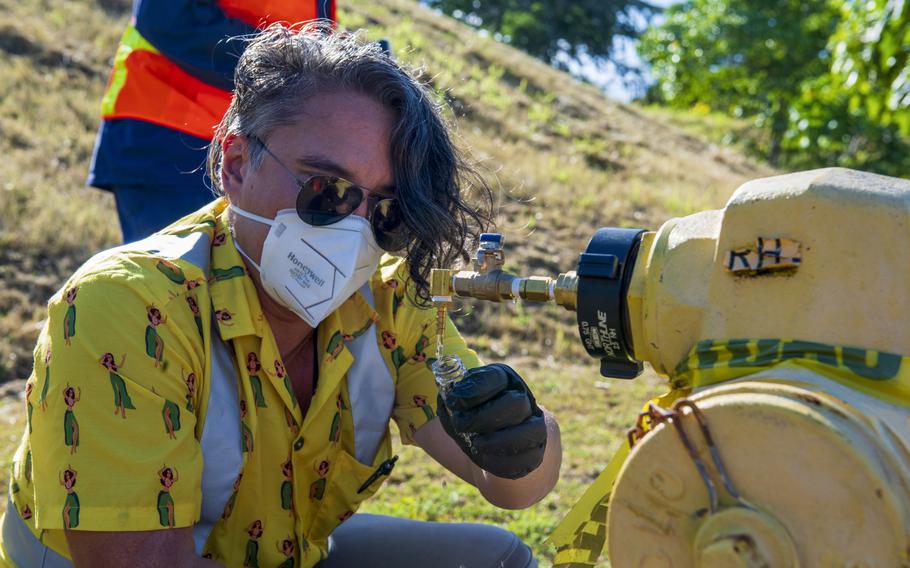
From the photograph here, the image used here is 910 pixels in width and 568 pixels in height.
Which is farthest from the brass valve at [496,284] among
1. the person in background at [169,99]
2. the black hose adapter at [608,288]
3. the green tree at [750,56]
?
the green tree at [750,56]

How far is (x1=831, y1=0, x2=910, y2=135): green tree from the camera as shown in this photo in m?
4.96

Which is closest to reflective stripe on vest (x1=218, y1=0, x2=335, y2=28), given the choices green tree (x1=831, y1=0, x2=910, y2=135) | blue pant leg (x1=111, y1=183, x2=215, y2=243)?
blue pant leg (x1=111, y1=183, x2=215, y2=243)

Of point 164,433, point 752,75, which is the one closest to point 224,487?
point 164,433

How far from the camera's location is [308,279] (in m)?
2.04

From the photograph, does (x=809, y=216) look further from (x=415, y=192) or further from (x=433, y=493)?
(x=433, y=493)

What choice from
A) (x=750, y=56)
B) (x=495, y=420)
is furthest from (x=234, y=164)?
(x=750, y=56)

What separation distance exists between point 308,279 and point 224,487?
43 centimetres

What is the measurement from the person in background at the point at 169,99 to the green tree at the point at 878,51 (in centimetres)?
298

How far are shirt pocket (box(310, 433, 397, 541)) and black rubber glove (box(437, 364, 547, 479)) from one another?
0.62m

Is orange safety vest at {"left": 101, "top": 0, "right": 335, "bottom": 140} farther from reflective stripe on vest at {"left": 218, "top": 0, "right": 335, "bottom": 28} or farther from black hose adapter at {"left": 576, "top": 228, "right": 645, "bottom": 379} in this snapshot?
black hose adapter at {"left": 576, "top": 228, "right": 645, "bottom": 379}

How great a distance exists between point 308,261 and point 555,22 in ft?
94.0

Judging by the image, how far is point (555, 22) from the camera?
96.8ft

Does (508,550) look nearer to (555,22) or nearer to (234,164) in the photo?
(234,164)

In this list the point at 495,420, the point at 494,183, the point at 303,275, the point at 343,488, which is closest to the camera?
the point at 495,420
